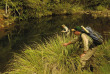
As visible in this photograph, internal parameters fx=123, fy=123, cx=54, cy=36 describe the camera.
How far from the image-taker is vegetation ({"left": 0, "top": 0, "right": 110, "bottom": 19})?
69.9 feet

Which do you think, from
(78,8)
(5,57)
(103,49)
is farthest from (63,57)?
(78,8)

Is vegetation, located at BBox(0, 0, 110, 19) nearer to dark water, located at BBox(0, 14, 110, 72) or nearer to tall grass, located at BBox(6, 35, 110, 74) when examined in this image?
dark water, located at BBox(0, 14, 110, 72)

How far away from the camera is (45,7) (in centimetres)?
2759

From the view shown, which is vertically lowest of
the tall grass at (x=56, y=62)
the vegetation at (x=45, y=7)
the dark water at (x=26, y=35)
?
the dark water at (x=26, y=35)

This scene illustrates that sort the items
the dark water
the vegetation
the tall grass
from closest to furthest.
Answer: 1. the tall grass
2. the dark water
3. the vegetation

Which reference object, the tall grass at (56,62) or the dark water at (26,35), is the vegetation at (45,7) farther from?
the tall grass at (56,62)

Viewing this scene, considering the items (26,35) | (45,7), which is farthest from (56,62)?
(45,7)

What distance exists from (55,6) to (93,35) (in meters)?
28.2

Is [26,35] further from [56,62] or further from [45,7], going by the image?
[45,7]

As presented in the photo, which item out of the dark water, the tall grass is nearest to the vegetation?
the dark water

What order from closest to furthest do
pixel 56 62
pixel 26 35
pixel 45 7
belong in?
pixel 56 62 → pixel 26 35 → pixel 45 7

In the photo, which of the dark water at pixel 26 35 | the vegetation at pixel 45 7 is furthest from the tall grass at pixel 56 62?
the vegetation at pixel 45 7

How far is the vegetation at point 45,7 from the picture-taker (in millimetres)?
21305

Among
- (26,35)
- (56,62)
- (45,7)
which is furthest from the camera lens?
(45,7)
